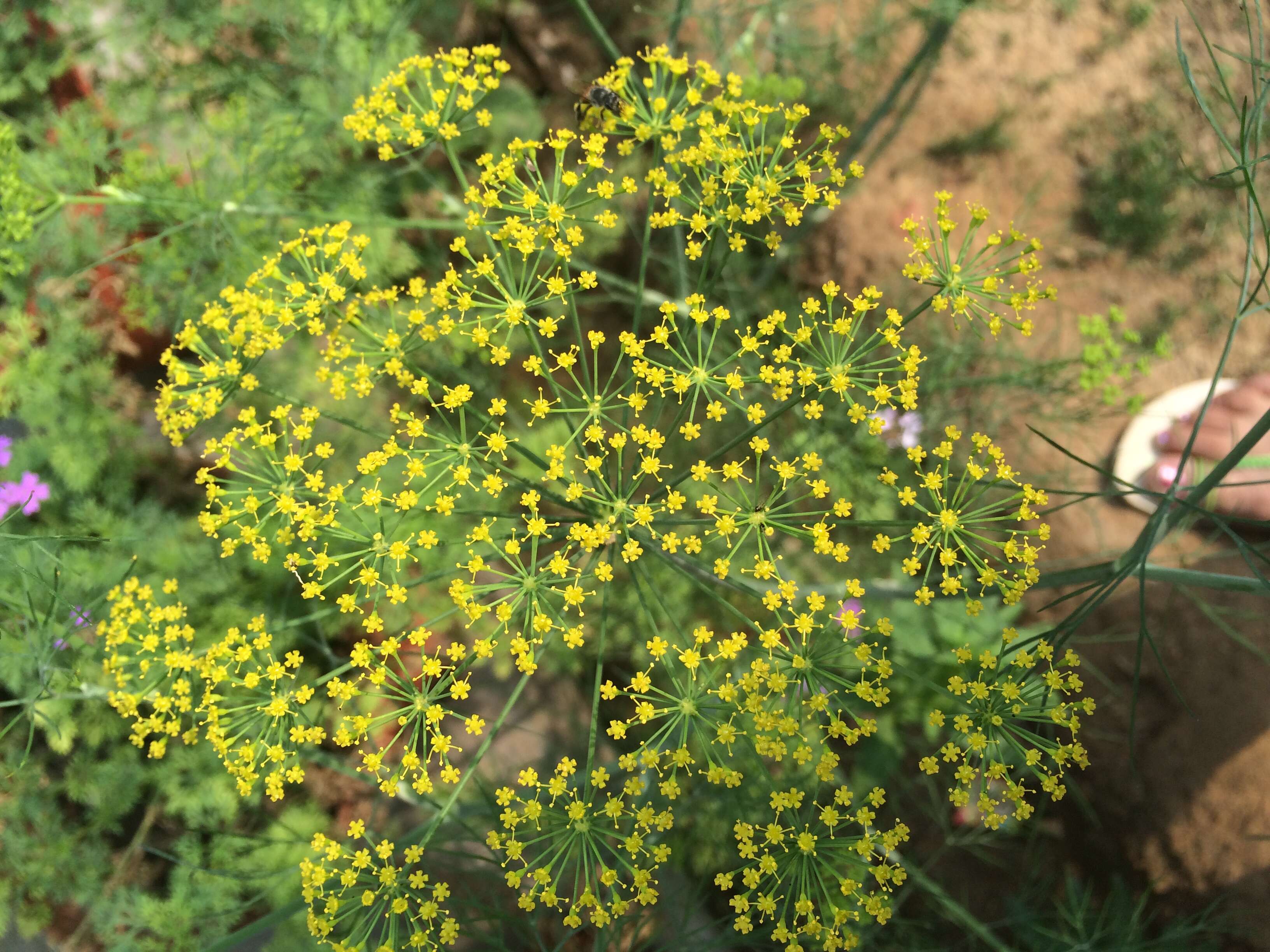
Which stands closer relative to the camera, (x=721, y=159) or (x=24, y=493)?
(x=721, y=159)

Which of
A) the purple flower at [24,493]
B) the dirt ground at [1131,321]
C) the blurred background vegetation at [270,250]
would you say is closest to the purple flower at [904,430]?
the blurred background vegetation at [270,250]

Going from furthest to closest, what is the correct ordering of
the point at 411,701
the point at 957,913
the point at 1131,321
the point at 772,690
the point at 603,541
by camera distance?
1. the point at 1131,321
2. the point at 957,913
3. the point at 411,701
4. the point at 603,541
5. the point at 772,690

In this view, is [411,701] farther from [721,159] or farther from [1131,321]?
[1131,321]

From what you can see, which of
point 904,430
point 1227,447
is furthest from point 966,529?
point 1227,447

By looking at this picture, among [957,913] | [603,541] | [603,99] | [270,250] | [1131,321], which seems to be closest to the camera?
[603,541]

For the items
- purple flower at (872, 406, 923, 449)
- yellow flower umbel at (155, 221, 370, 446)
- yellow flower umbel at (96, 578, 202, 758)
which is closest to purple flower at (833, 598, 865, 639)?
purple flower at (872, 406, 923, 449)

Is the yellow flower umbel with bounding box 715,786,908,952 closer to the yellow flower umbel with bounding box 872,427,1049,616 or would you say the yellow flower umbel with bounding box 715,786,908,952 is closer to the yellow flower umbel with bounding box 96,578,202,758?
the yellow flower umbel with bounding box 872,427,1049,616

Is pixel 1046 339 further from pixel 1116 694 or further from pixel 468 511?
pixel 468 511

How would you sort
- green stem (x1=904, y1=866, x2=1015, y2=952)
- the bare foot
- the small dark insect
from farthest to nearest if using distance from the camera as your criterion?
the bare foot → green stem (x1=904, y1=866, x2=1015, y2=952) → the small dark insect
